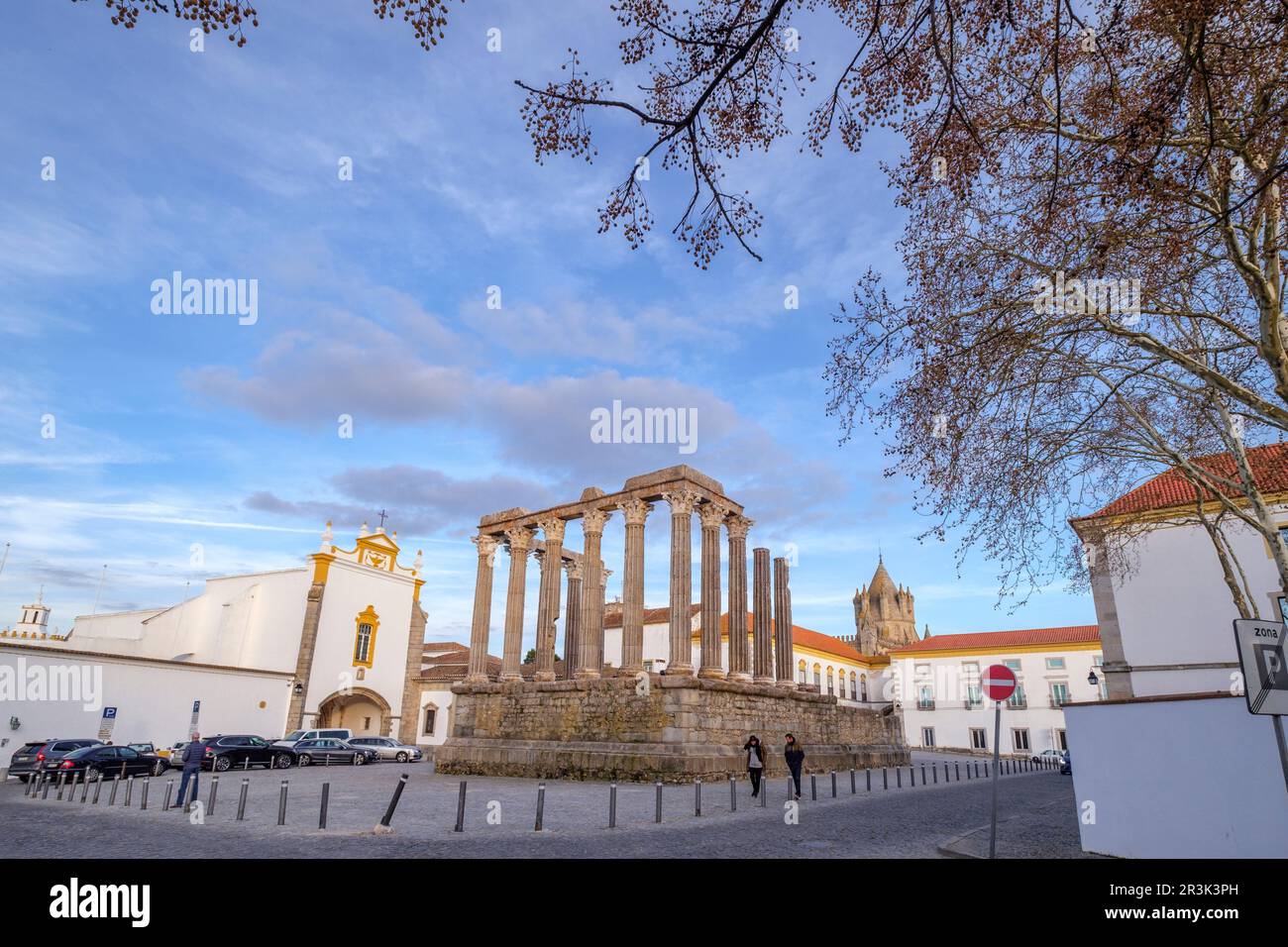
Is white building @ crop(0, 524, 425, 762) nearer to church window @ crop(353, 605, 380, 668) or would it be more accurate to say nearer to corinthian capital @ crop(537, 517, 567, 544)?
church window @ crop(353, 605, 380, 668)

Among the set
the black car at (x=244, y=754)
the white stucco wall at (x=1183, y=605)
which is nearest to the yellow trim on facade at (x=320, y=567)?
the black car at (x=244, y=754)

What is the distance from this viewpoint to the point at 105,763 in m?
21.8

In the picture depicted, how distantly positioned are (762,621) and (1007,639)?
3609 centimetres

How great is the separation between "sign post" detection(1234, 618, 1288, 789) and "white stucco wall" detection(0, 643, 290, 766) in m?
33.0

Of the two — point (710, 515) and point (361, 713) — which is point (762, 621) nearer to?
point (710, 515)

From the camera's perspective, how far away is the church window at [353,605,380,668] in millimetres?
38125

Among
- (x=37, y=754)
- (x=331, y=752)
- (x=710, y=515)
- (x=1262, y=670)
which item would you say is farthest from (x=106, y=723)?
(x=1262, y=670)

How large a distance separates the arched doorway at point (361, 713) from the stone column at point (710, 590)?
23.4 m

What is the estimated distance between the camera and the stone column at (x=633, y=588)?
22.7 m

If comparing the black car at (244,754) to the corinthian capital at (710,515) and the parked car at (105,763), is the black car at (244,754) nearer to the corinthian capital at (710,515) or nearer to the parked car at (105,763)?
the parked car at (105,763)

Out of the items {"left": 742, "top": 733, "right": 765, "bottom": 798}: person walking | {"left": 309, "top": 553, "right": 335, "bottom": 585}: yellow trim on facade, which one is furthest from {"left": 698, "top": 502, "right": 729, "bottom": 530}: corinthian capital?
{"left": 309, "top": 553, "right": 335, "bottom": 585}: yellow trim on facade

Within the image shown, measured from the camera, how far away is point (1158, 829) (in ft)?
25.9
